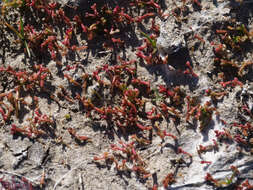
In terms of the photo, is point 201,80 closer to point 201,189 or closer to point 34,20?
point 201,189

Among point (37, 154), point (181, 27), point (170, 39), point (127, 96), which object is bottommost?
point (37, 154)

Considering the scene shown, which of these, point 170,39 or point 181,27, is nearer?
point 170,39

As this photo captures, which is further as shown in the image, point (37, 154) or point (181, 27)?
point (181, 27)

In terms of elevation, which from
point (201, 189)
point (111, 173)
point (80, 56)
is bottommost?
point (201, 189)

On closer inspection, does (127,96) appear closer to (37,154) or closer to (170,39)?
(170,39)

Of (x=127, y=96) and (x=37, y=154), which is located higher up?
(x=127, y=96)

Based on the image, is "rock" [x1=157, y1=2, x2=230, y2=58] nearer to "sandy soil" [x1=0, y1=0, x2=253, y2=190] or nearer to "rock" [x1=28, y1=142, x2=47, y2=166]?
"sandy soil" [x1=0, y1=0, x2=253, y2=190]

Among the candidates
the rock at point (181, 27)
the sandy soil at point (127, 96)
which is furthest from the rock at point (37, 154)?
the rock at point (181, 27)

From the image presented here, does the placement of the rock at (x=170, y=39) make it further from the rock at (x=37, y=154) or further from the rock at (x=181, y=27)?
the rock at (x=37, y=154)

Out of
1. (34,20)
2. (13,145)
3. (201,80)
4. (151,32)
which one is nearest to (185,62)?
(201,80)

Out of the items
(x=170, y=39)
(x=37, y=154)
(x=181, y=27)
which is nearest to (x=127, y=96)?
(x=170, y=39)

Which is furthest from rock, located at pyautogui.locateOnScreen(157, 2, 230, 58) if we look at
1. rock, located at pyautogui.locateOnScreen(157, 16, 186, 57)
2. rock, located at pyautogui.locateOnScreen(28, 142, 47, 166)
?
rock, located at pyautogui.locateOnScreen(28, 142, 47, 166)
